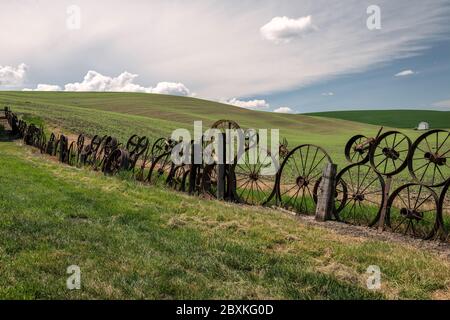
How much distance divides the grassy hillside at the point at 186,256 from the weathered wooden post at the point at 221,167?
254 cm

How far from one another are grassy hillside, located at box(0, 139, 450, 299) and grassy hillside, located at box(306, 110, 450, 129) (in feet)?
298

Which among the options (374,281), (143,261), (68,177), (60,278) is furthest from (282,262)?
(68,177)

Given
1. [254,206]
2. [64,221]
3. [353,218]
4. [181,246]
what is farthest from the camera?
[254,206]

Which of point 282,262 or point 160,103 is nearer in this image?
point 282,262

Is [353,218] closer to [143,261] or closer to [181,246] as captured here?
[181,246]

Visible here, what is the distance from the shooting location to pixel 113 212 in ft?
28.8

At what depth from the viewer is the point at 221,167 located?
12.4 meters

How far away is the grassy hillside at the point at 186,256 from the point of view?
16.0 feet

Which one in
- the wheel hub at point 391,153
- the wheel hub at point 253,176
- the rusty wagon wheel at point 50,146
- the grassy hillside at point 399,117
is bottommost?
the wheel hub at point 253,176

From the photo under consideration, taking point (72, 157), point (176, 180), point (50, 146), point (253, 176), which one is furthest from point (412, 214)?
point (50, 146)

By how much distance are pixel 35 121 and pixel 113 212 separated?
25890 mm

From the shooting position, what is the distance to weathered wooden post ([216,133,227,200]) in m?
12.3

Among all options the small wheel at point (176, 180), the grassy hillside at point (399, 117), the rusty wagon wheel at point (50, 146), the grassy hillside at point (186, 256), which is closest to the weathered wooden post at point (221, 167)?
the small wheel at point (176, 180)

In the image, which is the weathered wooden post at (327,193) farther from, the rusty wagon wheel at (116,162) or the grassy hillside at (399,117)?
the grassy hillside at (399,117)
